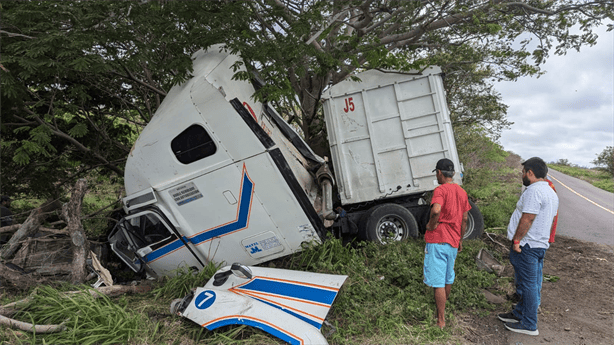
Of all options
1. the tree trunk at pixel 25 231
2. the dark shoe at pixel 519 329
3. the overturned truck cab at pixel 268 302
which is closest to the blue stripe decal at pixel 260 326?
the overturned truck cab at pixel 268 302

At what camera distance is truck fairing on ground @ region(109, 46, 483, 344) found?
12.8 feet

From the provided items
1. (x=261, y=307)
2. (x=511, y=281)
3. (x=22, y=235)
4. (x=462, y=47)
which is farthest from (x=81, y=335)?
(x=462, y=47)

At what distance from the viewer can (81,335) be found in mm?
3689

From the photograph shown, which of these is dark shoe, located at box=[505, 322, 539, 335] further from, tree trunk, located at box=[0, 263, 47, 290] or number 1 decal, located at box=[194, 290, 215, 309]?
tree trunk, located at box=[0, 263, 47, 290]

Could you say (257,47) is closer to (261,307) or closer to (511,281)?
(261,307)

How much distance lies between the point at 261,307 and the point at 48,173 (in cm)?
768

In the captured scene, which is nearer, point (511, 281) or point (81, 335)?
point (81, 335)

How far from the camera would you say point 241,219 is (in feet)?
16.3

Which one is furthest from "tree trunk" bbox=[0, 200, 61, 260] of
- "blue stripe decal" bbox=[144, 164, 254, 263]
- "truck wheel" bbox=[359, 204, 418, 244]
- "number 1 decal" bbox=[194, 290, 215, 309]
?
"truck wheel" bbox=[359, 204, 418, 244]

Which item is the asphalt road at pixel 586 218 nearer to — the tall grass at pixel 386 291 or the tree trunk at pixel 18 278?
the tall grass at pixel 386 291

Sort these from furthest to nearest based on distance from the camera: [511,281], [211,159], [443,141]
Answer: [443,141] → [511,281] → [211,159]

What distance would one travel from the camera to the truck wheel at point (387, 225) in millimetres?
6207

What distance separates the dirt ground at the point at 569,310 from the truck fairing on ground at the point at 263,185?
148 centimetres

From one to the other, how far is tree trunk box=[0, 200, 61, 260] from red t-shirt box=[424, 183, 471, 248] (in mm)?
5049
